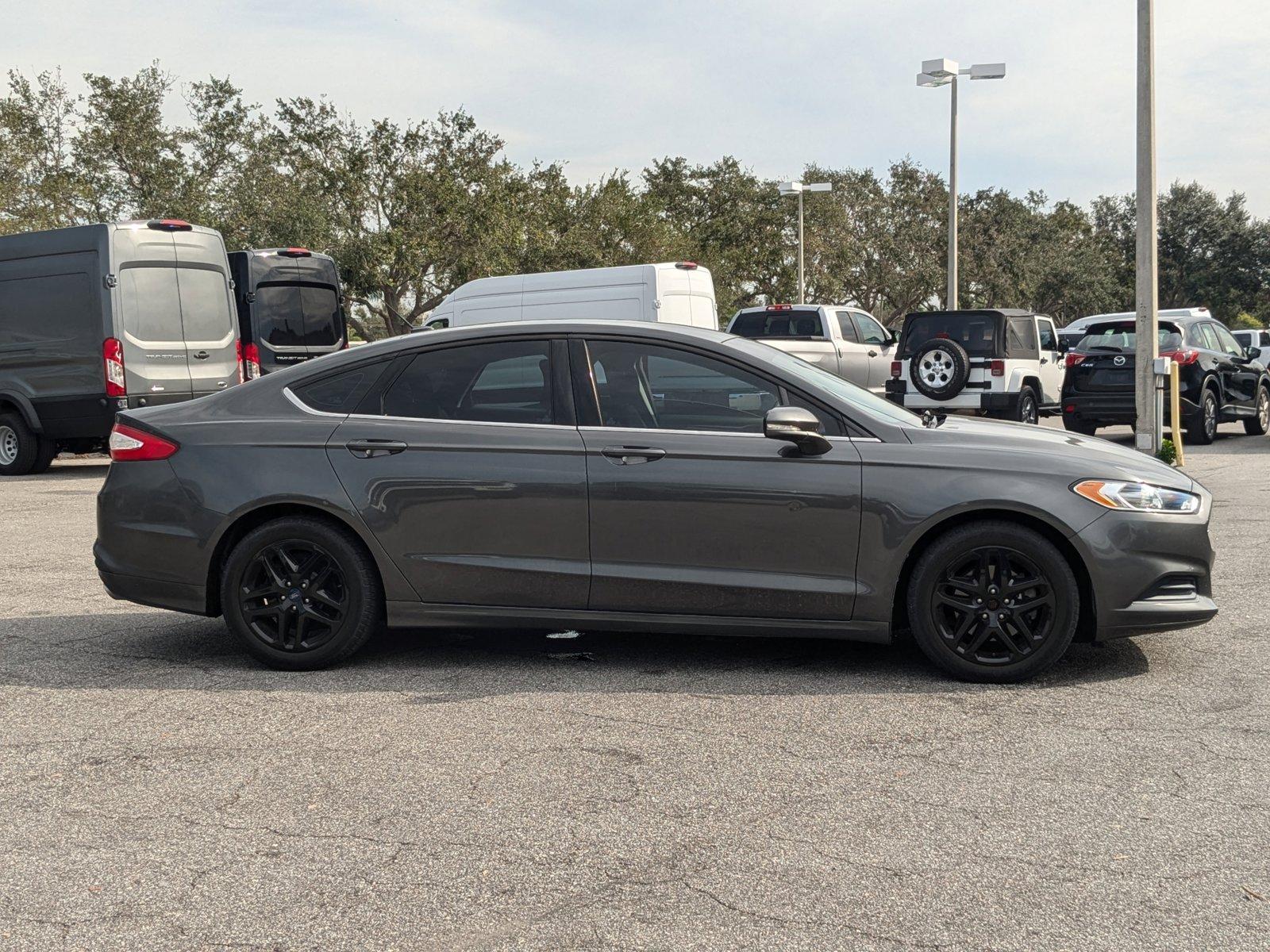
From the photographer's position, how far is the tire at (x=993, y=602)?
554cm

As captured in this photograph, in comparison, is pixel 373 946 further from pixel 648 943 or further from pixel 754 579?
pixel 754 579

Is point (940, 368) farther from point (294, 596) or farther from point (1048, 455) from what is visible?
point (294, 596)

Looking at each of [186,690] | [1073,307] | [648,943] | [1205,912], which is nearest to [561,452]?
[186,690]

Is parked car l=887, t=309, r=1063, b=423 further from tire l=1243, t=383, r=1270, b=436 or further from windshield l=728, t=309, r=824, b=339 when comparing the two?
tire l=1243, t=383, r=1270, b=436

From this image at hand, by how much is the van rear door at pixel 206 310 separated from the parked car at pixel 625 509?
10.0m

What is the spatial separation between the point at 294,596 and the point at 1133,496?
3616mm

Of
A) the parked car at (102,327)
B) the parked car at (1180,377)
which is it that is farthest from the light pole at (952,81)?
the parked car at (102,327)

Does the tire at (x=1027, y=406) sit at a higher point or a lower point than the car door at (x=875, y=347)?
lower

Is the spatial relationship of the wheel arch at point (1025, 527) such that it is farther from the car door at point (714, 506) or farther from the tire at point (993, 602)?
the car door at point (714, 506)

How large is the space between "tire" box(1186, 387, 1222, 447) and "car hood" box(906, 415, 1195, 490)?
13.2m

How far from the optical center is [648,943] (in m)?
3.25

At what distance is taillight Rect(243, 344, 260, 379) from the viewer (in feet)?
60.7

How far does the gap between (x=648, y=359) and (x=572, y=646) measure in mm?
1487

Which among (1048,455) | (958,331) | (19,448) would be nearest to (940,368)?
(958,331)
